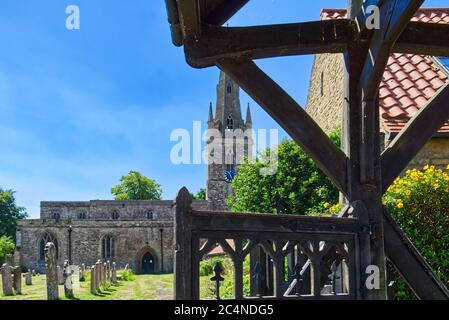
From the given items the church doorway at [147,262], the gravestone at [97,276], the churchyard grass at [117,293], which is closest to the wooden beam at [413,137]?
the churchyard grass at [117,293]

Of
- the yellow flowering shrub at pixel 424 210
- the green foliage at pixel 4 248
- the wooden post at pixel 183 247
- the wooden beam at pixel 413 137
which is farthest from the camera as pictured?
the green foliage at pixel 4 248

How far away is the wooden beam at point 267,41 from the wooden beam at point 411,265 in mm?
1464

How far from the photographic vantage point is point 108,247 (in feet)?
158

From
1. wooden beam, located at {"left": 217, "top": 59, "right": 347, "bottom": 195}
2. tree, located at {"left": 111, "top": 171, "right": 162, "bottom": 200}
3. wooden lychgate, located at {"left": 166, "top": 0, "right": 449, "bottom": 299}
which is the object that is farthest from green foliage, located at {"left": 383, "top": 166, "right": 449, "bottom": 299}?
tree, located at {"left": 111, "top": 171, "right": 162, "bottom": 200}

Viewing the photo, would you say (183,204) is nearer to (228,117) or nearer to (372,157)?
(372,157)

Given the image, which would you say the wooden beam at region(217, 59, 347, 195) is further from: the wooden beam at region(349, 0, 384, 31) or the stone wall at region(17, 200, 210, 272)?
the stone wall at region(17, 200, 210, 272)

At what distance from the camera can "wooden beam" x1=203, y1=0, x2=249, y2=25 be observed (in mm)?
4137

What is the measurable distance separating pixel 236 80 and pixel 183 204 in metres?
1.24

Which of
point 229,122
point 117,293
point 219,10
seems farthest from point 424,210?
point 229,122

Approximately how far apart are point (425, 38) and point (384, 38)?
893 millimetres

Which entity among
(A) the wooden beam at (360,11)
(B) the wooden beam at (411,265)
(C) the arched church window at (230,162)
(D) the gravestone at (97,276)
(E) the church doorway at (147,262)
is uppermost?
(C) the arched church window at (230,162)

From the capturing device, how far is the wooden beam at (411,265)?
3838 mm

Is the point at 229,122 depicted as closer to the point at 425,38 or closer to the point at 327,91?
the point at 327,91

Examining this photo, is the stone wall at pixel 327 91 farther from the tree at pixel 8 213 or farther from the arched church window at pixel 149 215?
the tree at pixel 8 213
